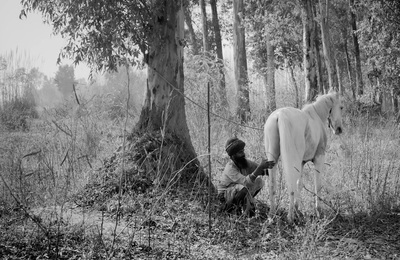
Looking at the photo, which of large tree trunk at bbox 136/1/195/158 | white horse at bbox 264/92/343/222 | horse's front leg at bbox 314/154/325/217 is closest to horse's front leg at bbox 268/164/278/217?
white horse at bbox 264/92/343/222

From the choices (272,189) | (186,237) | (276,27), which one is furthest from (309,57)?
(186,237)

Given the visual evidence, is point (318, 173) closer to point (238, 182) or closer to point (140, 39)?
point (238, 182)

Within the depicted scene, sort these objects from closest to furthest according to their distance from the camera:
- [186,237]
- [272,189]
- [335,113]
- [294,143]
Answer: [186,237] → [294,143] → [272,189] → [335,113]

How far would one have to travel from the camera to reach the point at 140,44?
5.93m

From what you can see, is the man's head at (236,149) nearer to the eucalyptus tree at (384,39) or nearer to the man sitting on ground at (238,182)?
the man sitting on ground at (238,182)

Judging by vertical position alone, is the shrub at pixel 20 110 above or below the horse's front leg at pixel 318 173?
above

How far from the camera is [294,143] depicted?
16.2 ft

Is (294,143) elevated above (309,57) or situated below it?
below

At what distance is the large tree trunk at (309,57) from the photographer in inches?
419

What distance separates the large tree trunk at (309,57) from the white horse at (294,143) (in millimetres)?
5121

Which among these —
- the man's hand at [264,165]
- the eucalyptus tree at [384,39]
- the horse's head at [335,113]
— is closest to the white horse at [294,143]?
the man's hand at [264,165]

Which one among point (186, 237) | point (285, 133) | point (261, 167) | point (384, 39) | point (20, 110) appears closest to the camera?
point (186, 237)

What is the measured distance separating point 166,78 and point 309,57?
5583 mm

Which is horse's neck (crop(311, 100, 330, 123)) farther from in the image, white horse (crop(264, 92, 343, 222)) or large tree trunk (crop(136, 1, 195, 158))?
large tree trunk (crop(136, 1, 195, 158))
